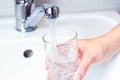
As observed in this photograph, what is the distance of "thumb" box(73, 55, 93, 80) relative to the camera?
510mm

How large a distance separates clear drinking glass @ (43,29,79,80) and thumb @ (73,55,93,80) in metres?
0.02

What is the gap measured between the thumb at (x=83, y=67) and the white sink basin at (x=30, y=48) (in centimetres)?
10

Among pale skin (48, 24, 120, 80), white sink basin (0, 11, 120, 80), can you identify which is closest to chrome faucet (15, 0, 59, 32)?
white sink basin (0, 11, 120, 80)

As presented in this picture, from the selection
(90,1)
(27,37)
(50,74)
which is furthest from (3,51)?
(90,1)

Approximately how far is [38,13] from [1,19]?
0.14 m

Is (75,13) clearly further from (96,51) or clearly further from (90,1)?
(96,51)

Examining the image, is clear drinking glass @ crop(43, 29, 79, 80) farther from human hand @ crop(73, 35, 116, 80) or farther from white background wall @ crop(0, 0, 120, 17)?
white background wall @ crop(0, 0, 120, 17)

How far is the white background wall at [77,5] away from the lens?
0.75 meters

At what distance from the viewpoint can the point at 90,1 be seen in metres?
0.78

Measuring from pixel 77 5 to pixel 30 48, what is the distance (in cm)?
20

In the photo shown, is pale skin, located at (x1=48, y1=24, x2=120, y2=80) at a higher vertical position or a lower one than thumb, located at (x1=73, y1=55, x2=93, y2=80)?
higher

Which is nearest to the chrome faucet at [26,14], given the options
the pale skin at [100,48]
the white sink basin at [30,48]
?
the white sink basin at [30,48]

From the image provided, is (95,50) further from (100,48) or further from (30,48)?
(30,48)

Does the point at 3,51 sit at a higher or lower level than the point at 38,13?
lower
